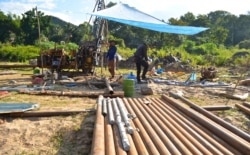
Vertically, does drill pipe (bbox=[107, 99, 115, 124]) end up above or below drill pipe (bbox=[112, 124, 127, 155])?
above

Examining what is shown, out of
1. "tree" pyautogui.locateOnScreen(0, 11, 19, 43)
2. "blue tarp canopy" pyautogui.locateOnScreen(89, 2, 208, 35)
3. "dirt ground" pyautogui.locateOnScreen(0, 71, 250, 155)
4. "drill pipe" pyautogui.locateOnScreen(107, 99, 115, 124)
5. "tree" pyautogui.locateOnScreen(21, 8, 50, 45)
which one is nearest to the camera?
"dirt ground" pyautogui.locateOnScreen(0, 71, 250, 155)

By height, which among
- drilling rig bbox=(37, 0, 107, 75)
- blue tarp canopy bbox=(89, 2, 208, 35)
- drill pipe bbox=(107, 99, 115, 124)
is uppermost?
blue tarp canopy bbox=(89, 2, 208, 35)

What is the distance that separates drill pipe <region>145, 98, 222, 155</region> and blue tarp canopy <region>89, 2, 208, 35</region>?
16.7 ft

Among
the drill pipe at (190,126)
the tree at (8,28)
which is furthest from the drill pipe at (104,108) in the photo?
the tree at (8,28)

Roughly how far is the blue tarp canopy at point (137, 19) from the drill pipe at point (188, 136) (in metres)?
5.09

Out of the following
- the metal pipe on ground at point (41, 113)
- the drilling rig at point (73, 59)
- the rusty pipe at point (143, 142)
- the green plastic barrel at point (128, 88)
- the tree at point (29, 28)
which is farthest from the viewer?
the tree at point (29, 28)

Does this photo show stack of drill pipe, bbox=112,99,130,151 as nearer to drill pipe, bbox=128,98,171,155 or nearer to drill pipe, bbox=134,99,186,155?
drill pipe, bbox=128,98,171,155

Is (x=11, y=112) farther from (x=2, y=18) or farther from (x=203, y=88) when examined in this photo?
(x=2, y=18)

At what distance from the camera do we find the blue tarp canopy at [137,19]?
31.8 ft

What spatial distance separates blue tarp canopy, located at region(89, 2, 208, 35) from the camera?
9705mm

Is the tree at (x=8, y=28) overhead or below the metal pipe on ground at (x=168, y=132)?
overhead

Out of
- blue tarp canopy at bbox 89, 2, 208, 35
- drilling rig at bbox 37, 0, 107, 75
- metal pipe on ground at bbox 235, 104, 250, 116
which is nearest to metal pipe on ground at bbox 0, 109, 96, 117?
metal pipe on ground at bbox 235, 104, 250, 116

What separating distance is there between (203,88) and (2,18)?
29.9 meters

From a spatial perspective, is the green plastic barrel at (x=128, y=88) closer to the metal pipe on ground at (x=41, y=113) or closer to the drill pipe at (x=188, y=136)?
the metal pipe on ground at (x=41, y=113)
